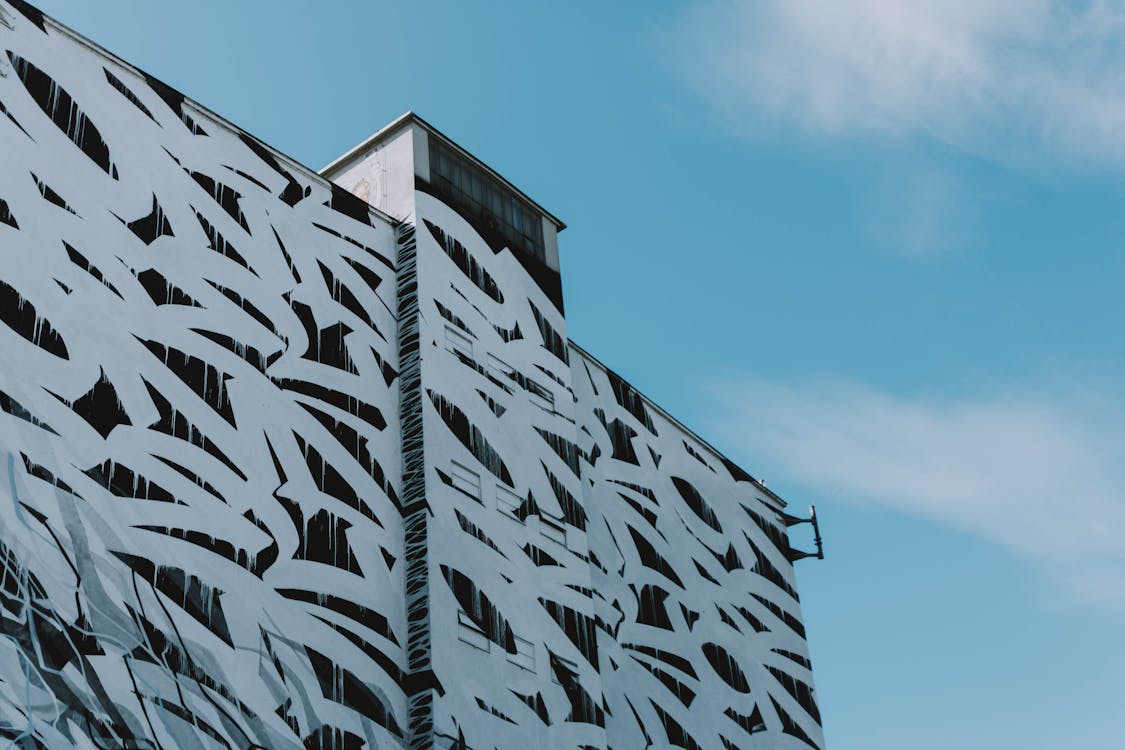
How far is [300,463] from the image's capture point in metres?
26.2

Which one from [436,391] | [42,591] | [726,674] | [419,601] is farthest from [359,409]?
[726,674]

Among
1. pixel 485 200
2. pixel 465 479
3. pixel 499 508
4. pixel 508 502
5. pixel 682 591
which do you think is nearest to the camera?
pixel 465 479

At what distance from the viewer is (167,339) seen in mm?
25062

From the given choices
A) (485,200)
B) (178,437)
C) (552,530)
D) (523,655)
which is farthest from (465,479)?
(485,200)

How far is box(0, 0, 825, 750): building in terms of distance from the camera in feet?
73.5

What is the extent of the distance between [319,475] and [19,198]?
21.5 feet

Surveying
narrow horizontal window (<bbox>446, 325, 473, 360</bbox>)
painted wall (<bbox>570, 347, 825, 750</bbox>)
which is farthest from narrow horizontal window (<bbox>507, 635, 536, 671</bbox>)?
narrow horizontal window (<bbox>446, 325, 473, 360</bbox>)

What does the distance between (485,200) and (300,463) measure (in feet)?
31.1

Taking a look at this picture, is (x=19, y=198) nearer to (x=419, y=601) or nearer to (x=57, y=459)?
(x=57, y=459)

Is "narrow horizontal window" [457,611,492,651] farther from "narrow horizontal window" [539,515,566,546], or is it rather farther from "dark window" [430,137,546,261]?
"dark window" [430,137,546,261]

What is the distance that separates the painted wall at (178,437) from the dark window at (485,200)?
159 inches

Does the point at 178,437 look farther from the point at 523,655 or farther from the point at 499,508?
the point at 523,655

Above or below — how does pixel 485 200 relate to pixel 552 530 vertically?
above

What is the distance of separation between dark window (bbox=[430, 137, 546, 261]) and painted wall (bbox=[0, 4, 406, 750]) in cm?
403
